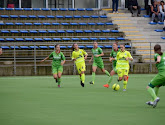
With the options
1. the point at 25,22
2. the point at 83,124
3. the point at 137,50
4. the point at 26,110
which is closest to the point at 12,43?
the point at 25,22

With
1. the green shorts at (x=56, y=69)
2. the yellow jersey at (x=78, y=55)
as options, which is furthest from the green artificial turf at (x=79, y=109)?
the yellow jersey at (x=78, y=55)

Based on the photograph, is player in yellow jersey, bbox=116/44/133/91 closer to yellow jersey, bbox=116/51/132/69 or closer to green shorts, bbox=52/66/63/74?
yellow jersey, bbox=116/51/132/69

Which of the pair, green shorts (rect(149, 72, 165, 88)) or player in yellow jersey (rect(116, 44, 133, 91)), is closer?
green shorts (rect(149, 72, 165, 88))

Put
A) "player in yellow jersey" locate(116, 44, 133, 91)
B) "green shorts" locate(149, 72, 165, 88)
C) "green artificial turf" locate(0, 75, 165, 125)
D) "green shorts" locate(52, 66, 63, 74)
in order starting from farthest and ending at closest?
"green shorts" locate(52, 66, 63, 74) → "player in yellow jersey" locate(116, 44, 133, 91) → "green shorts" locate(149, 72, 165, 88) → "green artificial turf" locate(0, 75, 165, 125)

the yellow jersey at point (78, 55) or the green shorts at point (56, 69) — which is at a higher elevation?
the yellow jersey at point (78, 55)

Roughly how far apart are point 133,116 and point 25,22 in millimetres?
23191

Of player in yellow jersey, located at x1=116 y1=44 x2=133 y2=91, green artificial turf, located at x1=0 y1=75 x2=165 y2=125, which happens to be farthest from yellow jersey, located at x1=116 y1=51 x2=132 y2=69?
green artificial turf, located at x1=0 y1=75 x2=165 y2=125

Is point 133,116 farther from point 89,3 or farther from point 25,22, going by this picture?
point 89,3

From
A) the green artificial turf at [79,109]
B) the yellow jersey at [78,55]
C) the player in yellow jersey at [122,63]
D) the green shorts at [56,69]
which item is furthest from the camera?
the yellow jersey at [78,55]

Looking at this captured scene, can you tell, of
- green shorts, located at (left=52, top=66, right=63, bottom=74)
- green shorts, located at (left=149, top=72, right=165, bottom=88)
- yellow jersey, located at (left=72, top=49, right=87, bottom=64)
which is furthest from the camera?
yellow jersey, located at (left=72, top=49, right=87, bottom=64)

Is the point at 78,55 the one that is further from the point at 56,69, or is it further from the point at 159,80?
the point at 159,80

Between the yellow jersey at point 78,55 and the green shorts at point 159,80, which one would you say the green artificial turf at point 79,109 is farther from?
the yellow jersey at point 78,55

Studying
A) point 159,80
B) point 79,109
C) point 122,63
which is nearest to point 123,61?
point 122,63

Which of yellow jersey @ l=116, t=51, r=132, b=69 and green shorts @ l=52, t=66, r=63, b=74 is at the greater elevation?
yellow jersey @ l=116, t=51, r=132, b=69
